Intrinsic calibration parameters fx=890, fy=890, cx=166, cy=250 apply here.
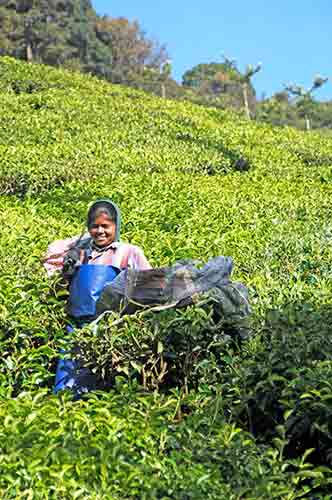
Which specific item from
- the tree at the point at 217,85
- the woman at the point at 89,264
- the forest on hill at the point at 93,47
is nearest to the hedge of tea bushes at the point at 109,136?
the woman at the point at 89,264

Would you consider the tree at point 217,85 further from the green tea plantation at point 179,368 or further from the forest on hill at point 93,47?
the green tea plantation at point 179,368

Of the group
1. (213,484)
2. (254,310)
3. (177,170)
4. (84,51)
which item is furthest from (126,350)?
(84,51)

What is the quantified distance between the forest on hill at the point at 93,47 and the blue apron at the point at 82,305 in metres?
36.7

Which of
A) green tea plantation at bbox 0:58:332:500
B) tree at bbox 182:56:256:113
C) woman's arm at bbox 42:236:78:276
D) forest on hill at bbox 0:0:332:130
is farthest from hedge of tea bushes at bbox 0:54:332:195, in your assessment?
tree at bbox 182:56:256:113

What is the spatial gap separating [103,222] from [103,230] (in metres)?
0.05

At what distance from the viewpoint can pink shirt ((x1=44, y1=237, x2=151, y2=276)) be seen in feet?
16.9

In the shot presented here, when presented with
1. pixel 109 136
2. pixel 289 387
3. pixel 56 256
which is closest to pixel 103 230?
pixel 56 256

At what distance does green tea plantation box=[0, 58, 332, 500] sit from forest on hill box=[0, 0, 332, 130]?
109 feet

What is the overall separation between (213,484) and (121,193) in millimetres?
6534

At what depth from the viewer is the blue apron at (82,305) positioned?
4594mm

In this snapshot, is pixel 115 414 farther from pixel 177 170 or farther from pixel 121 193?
pixel 177 170

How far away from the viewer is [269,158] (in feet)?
48.2

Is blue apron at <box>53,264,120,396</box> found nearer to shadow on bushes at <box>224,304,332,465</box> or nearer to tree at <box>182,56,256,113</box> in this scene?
shadow on bushes at <box>224,304,332,465</box>

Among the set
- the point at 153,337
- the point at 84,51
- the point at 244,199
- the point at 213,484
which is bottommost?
the point at 213,484
